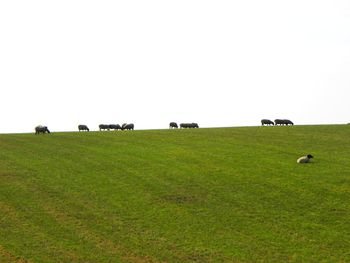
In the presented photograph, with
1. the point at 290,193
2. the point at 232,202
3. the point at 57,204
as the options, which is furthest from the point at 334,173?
the point at 57,204

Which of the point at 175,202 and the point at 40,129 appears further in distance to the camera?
the point at 40,129

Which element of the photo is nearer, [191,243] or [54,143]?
[191,243]

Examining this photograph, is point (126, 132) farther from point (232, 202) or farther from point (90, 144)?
point (232, 202)

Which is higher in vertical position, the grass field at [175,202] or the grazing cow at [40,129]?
the grazing cow at [40,129]

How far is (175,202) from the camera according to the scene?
33.1 metres

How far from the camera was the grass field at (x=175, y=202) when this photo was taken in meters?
26.0

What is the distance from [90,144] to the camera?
173 ft

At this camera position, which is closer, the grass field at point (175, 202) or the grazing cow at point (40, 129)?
the grass field at point (175, 202)

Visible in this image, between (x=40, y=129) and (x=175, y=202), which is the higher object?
(x=40, y=129)

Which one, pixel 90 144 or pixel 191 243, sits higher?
pixel 90 144

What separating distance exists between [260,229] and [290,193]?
6420mm

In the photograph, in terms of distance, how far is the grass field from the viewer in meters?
26.0

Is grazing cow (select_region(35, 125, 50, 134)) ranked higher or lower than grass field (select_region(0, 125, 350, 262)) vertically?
higher

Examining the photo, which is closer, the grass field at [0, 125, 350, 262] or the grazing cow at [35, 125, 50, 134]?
the grass field at [0, 125, 350, 262]
